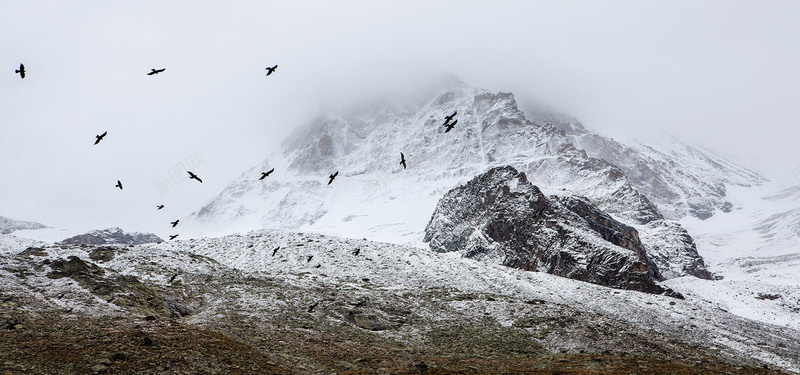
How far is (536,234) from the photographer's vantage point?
273ft

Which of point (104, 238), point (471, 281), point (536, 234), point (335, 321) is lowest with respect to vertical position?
point (104, 238)

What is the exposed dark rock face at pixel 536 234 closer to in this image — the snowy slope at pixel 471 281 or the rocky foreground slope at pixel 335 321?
the snowy slope at pixel 471 281

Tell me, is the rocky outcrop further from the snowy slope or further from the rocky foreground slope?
the rocky foreground slope

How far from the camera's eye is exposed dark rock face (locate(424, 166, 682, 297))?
71000 mm

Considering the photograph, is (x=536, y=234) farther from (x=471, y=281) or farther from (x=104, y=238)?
(x=104, y=238)

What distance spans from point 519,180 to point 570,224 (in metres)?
19.5

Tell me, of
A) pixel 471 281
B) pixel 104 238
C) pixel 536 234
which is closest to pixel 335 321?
pixel 471 281

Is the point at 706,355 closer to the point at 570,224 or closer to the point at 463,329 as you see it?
the point at 463,329

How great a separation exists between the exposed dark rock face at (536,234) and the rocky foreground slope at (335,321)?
98.3ft

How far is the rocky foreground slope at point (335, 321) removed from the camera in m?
17.6

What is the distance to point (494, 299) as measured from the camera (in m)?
35.3

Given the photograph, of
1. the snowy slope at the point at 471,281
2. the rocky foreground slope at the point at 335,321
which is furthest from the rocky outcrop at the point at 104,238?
the rocky foreground slope at the point at 335,321

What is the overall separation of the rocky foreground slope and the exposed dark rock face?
30.0 m

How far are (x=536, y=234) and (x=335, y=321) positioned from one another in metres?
62.6
